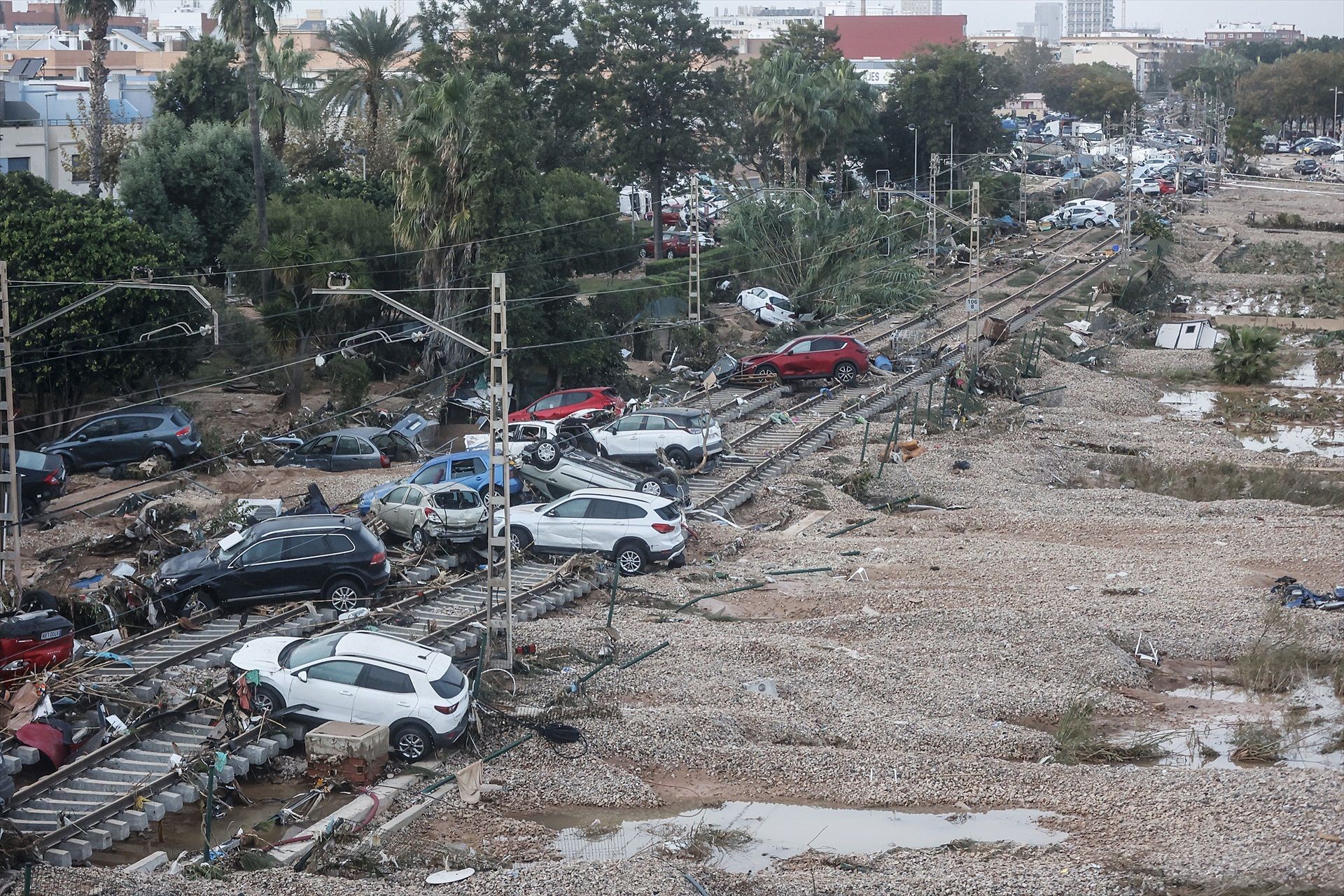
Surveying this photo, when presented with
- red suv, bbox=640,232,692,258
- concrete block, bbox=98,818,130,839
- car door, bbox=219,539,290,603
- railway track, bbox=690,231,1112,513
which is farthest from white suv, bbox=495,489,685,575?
red suv, bbox=640,232,692,258

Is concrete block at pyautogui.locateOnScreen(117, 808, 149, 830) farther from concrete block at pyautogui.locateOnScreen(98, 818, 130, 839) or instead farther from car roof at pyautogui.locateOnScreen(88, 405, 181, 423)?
car roof at pyautogui.locateOnScreen(88, 405, 181, 423)

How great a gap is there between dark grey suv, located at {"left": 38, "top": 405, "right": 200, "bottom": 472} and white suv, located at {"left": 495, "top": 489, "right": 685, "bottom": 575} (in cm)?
1213

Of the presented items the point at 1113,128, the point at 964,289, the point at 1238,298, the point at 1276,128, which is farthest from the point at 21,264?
the point at 1276,128

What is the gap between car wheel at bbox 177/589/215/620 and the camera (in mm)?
21734

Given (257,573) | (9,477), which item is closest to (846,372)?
(257,573)

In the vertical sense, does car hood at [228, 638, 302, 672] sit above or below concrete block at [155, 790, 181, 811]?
above

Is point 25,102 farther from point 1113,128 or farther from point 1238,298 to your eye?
point 1113,128

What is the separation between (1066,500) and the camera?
3203 cm

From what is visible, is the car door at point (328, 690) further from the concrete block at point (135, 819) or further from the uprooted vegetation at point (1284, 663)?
the uprooted vegetation at point (1284, 663)

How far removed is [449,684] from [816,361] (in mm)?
25424

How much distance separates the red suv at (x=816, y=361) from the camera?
41531 mm

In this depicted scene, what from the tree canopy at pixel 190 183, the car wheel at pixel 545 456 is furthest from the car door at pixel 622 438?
the tree canopy at pixel 190 183

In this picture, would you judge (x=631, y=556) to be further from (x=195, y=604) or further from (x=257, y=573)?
(x=195, y=604)

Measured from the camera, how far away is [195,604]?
21.8 metres
